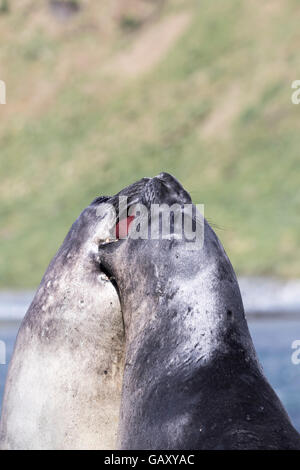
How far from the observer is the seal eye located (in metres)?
2.88

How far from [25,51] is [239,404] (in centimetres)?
2891


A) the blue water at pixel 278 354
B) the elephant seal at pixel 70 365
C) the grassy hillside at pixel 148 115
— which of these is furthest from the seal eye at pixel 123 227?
the grassy hillside at pixel 148 115

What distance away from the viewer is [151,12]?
31.1 m

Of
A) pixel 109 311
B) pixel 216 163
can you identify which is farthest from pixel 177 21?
pixel 109 311

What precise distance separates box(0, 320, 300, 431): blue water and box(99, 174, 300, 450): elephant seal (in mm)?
6053

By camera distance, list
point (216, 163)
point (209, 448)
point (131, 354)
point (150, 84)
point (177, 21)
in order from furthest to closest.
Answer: point (177, 21), point (150, 84), point (216, 163), point (131, 354), point (209, 448)

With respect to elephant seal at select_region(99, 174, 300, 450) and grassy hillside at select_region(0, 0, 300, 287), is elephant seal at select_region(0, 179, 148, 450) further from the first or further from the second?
grassy hillside at select_region(0, 0, 300, 287)

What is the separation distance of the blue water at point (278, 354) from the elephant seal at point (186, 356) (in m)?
6.05

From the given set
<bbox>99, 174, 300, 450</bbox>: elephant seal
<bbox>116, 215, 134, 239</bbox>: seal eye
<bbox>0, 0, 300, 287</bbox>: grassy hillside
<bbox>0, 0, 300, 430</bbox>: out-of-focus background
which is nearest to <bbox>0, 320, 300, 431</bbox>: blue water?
<bbox>0, 0, 300, 430</bbox>: out-of-focus background

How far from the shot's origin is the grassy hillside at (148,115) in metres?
20.4

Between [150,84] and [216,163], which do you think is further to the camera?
[150,84]

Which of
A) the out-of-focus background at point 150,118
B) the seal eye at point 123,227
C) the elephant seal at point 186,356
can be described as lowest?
the elephant seal at point 186,356

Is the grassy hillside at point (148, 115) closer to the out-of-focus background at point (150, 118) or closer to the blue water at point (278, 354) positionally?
the out-of-focus background at point (150, 118)

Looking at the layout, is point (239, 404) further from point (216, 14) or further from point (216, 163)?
point (216, 14)
